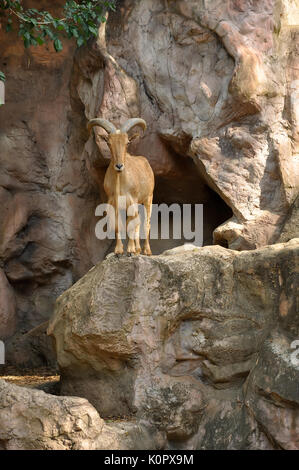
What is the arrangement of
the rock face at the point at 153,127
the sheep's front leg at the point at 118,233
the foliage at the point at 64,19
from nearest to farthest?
1. the sheep's front leg at the point at 118,233
2. the foliage at the point at 64,19
3. the rock face at the point at 153,127

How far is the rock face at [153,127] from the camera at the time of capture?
29.4 feet

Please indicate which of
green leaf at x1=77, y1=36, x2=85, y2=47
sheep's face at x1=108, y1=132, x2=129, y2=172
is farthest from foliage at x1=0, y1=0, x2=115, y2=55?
sheep's face at x1=108, y1=132, x2=129, y2=172

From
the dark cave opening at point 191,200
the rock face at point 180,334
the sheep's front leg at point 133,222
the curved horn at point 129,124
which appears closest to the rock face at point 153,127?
the dark cave opening at point 191,200

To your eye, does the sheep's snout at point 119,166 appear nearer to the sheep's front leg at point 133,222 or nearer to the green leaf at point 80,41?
the sheep's front leg at point 133,222

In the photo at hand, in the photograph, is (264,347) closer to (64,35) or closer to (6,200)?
(6,200)

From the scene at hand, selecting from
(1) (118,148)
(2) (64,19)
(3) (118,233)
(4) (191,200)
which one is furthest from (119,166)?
(4) (191,200)

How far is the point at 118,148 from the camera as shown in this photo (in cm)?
823

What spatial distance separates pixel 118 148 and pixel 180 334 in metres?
2.40

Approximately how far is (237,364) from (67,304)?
6.91 feet

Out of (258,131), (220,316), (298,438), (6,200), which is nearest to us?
(298,438)

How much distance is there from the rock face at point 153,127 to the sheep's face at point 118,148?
1.31 m

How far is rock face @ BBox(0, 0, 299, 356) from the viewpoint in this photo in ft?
29.4
